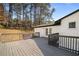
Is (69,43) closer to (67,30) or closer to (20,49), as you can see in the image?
(67,30)

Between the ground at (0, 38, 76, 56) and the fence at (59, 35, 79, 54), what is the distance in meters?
0.16

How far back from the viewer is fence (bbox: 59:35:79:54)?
15.2ft

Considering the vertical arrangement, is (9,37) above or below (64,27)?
below

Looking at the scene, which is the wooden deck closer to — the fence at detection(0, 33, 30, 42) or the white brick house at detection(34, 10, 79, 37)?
the fence at detection(0, 33, 30, 42)

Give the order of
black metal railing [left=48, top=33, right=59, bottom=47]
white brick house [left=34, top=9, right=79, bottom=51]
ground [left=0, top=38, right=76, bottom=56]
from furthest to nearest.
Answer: black metal railing [left=48, top=33, right=59, bottom=47] < white brick house [left=34, top=9, right=79, bottom=51] < ground [left=0, top=38, right=76, bottom=56]

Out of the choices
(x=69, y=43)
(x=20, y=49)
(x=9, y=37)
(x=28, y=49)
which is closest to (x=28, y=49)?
(x=28, y=49)

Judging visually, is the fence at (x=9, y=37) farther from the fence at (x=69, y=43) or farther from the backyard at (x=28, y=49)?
the fence at (x=69, y=43)

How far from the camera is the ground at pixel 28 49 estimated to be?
4.56 metres

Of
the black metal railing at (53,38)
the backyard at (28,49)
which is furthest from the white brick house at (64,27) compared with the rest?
the backyard at (28,49)

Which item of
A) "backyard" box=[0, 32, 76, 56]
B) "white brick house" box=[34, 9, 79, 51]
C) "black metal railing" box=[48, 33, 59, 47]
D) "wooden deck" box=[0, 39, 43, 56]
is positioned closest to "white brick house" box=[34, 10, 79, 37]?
"white brick house" box=[34, 9, 79, 51]

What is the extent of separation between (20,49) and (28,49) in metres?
0.18

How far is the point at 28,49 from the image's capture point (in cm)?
464

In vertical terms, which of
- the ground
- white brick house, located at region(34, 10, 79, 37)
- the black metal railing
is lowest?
the ground

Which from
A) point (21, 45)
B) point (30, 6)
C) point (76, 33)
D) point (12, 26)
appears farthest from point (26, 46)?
point (76, 33)
